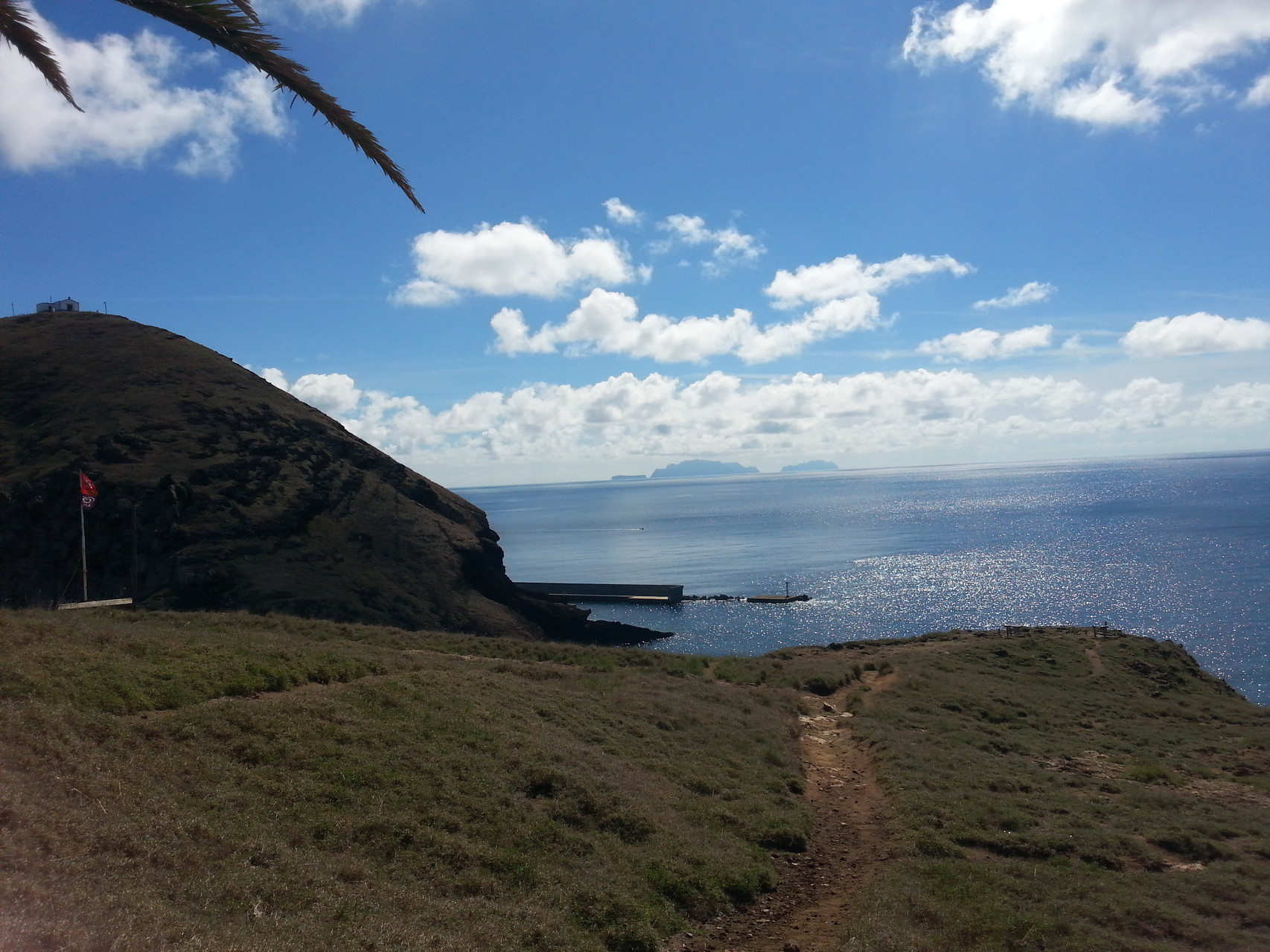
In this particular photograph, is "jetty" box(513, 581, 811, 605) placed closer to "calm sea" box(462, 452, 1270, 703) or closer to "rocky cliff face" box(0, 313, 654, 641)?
"calm sea" box(462, 452, 1270, 703)

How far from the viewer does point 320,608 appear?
4775cm

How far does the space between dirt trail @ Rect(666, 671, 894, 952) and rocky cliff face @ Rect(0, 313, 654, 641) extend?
36728mm

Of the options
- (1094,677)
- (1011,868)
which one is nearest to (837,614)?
(1094,677)

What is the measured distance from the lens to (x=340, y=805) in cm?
1055

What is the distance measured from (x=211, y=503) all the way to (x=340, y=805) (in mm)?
51759

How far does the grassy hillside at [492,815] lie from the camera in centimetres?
787

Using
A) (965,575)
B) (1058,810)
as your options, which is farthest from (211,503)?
(965,575)

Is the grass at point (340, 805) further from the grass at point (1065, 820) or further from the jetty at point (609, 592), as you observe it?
the jetty at point (609, 592)

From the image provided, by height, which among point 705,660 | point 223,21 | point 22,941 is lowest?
point 705,660

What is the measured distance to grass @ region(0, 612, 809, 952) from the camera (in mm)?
7477

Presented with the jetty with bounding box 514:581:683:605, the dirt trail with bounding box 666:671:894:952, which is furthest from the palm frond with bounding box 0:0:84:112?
the jetty with bounding box 514:581:683:605

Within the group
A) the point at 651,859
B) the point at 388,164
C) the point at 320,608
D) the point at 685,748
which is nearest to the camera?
the point at 388,164

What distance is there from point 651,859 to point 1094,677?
105 ft

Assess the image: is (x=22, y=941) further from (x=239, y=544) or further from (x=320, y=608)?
(x=239, y=544)
